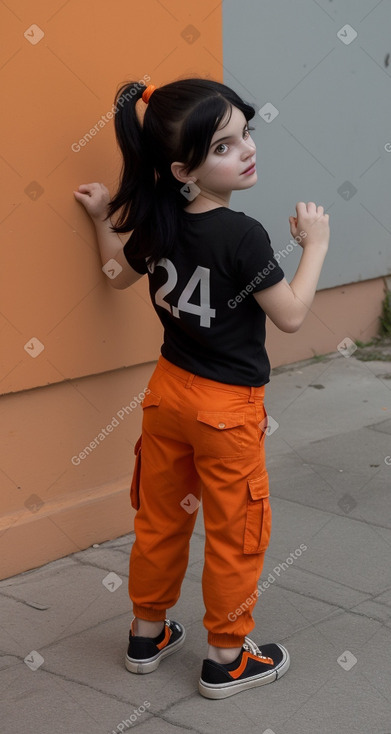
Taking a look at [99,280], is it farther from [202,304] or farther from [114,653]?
[114,653]

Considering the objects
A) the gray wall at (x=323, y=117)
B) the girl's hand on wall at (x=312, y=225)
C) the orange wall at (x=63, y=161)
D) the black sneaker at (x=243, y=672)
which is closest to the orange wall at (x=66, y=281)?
the orange wall at (x=63, y=161)

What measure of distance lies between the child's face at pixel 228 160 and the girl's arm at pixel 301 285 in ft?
0.75

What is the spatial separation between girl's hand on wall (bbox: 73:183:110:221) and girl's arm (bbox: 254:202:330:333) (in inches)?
29.6

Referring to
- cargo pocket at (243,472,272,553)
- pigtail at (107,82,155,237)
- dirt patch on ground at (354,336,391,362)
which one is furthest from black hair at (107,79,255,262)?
dirt patch on ground at (354,336,391,362)

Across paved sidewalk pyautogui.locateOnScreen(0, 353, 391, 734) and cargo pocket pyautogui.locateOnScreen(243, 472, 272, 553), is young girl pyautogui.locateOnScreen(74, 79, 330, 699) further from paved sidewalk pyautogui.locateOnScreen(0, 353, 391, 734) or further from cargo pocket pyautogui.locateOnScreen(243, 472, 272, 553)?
paved sidewalk pyautogui.locateOnScreen(0, 353, 391, 734)

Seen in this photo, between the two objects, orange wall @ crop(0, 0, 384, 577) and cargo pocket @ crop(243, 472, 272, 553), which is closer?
cargo pocket @ crop(243, 472, 272, 553)

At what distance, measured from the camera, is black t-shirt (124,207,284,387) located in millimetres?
2545

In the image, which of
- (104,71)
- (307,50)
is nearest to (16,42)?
(104,71)

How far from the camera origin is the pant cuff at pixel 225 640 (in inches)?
108

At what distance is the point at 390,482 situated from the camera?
4238 millimetres

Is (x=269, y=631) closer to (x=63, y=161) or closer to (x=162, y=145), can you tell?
(x=162, y=145)

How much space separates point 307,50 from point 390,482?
268 cm

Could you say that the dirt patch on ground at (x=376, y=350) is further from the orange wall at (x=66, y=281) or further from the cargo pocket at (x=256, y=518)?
the cargo pocket at (x=256, y=518)

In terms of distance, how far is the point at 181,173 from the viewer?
2.61 m
